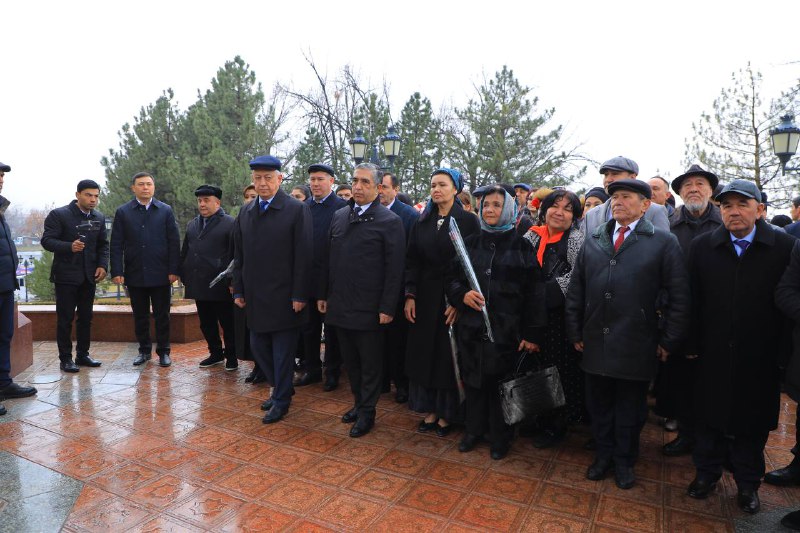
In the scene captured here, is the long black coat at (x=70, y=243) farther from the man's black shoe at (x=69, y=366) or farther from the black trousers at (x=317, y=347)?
the black trousers at (x=317, y=347)

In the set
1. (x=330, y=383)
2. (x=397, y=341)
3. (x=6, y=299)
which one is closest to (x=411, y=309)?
(x=397, y=341)

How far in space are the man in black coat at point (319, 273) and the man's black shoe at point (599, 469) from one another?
258cm

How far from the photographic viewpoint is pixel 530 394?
3.40m

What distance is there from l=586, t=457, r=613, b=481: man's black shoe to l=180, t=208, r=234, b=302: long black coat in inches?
159

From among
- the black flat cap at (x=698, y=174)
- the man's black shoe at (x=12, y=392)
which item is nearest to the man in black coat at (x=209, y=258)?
the man's black shoe at (x=12, y=392)

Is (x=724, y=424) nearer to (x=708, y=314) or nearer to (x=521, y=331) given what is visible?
(x=708, y=314)

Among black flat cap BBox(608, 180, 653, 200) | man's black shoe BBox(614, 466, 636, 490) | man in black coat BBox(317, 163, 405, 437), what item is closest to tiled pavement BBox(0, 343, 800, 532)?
man's black shoe BBox(614, 466, 636, 490)

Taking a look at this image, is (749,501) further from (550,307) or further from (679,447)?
(550,307)

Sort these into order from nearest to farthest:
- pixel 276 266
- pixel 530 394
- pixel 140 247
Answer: pixel 530 394 < pixel 276 266 < pixel 140 247

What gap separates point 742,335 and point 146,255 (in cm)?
561

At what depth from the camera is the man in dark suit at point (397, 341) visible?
461cm

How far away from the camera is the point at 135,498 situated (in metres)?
3.02

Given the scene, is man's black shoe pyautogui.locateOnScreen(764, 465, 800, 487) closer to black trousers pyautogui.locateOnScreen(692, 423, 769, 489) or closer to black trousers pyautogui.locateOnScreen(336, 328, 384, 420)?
black trousers pyautogui.locateOnScreen(692, 423, 769, 489)

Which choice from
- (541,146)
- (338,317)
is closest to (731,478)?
(338,317)
